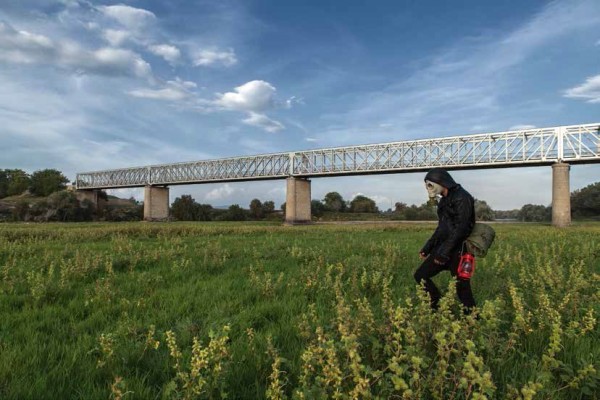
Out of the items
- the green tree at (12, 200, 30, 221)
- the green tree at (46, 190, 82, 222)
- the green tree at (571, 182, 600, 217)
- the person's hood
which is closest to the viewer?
the person's hood

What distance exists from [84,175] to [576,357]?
459 ft

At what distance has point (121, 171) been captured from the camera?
113 meters

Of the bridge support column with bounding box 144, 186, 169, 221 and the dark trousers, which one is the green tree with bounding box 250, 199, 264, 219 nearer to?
the bridge support column with bounding box 144, 186, 169, 221

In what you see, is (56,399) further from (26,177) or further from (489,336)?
(26,177)

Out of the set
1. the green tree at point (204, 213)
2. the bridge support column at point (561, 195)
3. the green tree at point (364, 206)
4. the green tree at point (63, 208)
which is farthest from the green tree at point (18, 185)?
the bridge support column at point (561, 195)

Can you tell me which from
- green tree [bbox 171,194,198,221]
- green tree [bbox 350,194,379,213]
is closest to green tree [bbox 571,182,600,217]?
green tree [bbox 350,194,379,213]

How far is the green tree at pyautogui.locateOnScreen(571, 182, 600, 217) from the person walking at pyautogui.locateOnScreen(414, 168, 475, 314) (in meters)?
87.9

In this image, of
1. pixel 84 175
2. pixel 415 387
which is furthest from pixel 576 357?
pixel 84 175

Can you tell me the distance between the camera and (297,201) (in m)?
70.4

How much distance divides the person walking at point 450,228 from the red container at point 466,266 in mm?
89

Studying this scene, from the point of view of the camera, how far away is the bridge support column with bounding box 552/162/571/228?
47625 mm

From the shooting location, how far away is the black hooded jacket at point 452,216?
4.98 metres

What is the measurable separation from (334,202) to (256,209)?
2916cm

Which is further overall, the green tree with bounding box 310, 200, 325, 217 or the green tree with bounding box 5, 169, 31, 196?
the green tree with bounding box 5, 169, 31, 196
